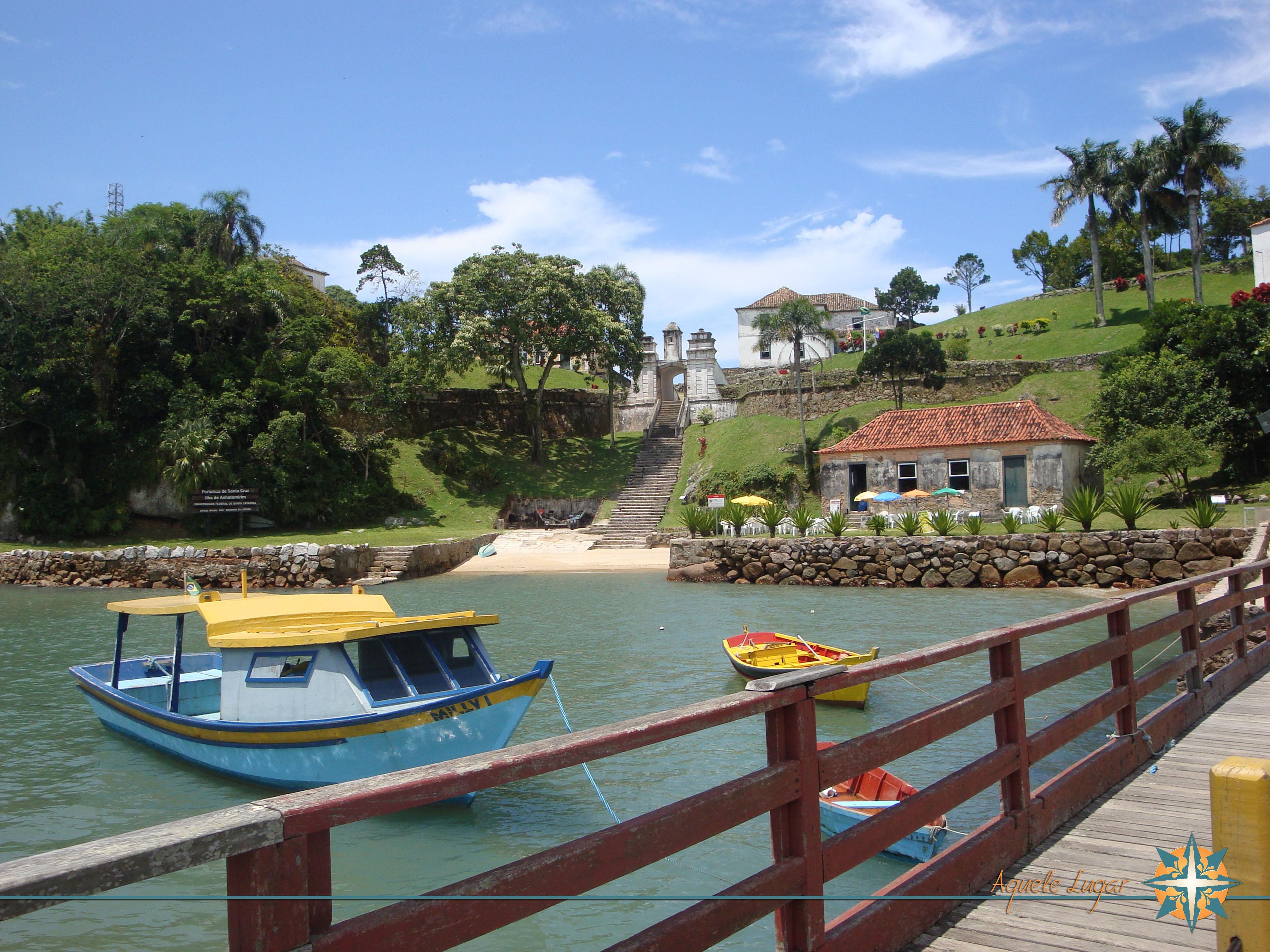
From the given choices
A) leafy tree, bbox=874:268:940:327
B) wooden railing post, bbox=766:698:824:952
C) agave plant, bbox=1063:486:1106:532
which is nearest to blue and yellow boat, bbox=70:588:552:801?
wooden railing post, bbox=766:698:824:952

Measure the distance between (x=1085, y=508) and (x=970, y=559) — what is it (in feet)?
11.0

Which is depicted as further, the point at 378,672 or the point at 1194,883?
the point at 378,672

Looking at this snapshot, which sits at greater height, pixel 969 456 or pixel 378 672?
pixel 969 456

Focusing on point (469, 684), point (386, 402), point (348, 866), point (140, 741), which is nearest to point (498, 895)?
point (348, 866)

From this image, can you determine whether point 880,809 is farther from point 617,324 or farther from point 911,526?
point 617,324

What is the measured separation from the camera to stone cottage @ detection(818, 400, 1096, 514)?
31.8 metres

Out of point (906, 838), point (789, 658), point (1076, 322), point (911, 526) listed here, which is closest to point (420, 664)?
point (906, 838)

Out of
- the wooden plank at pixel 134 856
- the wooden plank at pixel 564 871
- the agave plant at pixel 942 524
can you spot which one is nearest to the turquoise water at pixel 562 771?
the wooden plank at pixel 564 871

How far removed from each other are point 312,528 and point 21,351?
13531mm

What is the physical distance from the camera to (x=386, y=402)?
133 feet

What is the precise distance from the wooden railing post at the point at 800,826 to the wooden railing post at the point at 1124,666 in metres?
3.57

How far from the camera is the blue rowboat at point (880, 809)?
276 inches

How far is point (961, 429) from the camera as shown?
33.8 meters

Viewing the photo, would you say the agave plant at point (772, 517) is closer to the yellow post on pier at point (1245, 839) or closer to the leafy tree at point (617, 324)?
the leafy tree at point (617, 324)
